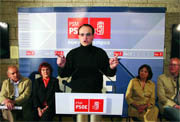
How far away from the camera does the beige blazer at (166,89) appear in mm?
1213

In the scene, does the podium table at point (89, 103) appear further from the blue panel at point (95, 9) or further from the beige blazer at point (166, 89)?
the blue panel at point (95, 9)

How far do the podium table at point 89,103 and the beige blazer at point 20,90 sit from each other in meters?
0.33

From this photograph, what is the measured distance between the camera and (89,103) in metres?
1.20

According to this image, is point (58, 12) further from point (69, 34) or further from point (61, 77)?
point (61, 77)

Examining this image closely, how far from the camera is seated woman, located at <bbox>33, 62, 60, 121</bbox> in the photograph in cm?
122

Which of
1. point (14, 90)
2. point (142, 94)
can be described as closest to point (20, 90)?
point (14, 90)

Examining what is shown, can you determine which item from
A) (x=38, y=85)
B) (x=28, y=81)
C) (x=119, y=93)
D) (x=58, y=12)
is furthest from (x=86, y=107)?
(x=58, y=12)

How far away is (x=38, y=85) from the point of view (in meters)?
1.23

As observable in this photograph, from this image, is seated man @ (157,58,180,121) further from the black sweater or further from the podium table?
the black sweater

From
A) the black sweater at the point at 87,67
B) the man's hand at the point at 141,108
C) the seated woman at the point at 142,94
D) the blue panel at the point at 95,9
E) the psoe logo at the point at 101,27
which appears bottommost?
the man's hand at the point at 141,108

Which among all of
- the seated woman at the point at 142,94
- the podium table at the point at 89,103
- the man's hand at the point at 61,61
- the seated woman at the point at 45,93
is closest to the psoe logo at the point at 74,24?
the man's hand at the point at 61,61

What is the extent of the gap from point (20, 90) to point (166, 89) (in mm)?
1635

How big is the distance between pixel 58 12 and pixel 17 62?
28.3 inches

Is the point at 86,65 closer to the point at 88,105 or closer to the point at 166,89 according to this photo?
the point at 88,105
